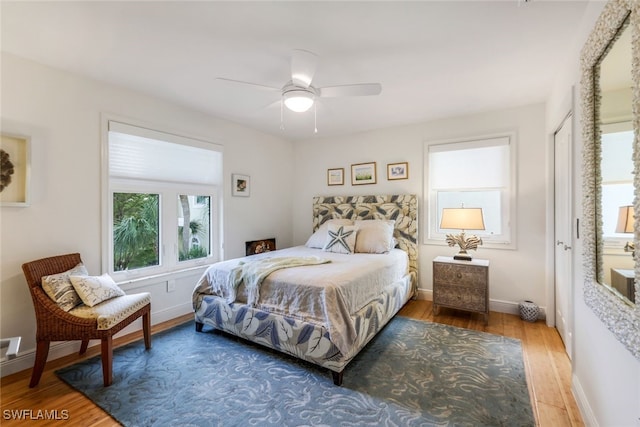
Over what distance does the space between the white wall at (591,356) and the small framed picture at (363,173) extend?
230 cm

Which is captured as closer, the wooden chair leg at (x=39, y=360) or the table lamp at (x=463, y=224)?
the wooden chair leg at (x=39, y=360)

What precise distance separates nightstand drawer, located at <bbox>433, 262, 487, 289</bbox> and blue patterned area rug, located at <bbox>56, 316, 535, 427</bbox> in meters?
0.59

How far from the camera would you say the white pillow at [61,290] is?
2.06m

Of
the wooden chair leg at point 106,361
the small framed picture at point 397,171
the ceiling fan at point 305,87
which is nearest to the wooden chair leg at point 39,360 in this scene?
the wooden chair leg at point 106,361

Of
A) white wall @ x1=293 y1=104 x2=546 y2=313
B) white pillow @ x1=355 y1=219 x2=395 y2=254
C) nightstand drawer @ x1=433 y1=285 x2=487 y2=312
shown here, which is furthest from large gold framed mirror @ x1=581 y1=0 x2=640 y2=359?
white pillow @ x1=355 y1=219 x2=395 y2=254

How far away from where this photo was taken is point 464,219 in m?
3.16

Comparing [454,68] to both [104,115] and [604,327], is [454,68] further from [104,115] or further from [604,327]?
[104,115]

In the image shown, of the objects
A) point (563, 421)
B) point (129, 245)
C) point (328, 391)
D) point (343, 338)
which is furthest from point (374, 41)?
point (129, 245)

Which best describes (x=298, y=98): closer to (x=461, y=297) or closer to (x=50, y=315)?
(x=50, y=315)

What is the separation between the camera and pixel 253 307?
2.43 meters

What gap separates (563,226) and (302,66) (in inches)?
113

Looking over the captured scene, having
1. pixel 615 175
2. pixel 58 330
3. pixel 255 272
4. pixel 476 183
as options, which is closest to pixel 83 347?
pixel 58 330

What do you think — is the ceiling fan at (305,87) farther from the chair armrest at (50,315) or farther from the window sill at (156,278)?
the window sill at (156,278)

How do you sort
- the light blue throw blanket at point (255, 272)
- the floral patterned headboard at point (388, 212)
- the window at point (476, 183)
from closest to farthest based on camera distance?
the light blue throw blanket at point (255, 272)
the window at point (476, 183)
the floral patterned headboard at point (388, 212)
